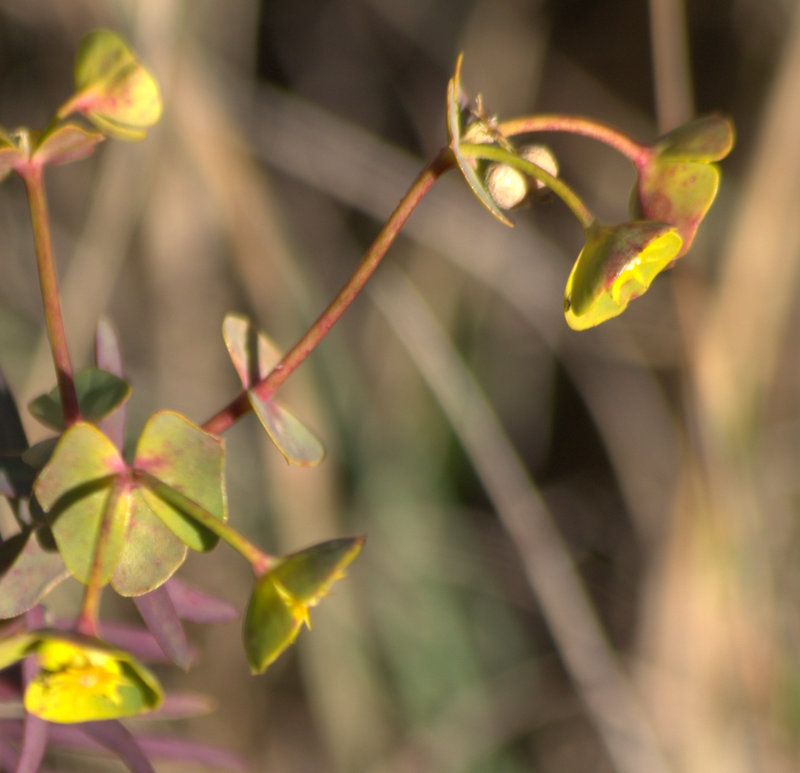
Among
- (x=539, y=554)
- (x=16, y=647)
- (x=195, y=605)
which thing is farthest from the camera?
(x=539, y=554)

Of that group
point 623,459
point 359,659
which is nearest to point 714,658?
point 623,459

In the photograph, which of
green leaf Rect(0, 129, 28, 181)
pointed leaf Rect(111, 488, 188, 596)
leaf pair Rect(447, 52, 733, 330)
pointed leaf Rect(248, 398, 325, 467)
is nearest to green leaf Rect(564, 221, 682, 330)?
leaf pair Rect(447, 52, 733, 330)

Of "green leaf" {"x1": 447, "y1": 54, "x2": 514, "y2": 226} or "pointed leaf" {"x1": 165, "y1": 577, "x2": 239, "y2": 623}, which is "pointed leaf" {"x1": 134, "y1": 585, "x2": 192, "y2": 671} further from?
"green leaf" {"x1": 447, "y1": 54, "x2": 514, "y2": 226}

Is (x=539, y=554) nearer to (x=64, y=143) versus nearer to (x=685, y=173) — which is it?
(x=685, y=173)

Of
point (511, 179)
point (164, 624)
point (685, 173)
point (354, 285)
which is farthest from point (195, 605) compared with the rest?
point (685, 173)

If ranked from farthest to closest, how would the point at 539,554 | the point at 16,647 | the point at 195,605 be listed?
the point at 539,554, the point at 195,605, the point at 16,647

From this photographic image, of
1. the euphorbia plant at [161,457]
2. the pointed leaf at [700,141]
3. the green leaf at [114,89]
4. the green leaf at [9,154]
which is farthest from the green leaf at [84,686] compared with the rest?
the pointed leaf at [700,141]

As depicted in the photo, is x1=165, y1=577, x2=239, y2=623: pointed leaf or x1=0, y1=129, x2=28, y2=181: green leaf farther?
x1=165, y1=577, x2=239, y2=623: pointed leaf

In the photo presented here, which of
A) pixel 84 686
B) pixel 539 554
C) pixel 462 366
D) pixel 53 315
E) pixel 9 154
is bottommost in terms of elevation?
pixel 84 686
